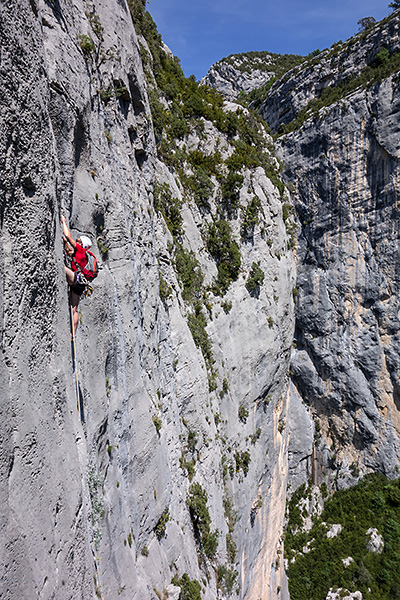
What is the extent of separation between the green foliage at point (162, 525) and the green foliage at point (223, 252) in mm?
7918

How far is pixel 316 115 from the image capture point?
21484 millimetres

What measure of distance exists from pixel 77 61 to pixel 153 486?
854 centimetres

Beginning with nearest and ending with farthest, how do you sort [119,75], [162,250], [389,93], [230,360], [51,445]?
[51,445] → [119,75] → [162,250] → [230,360] → [389,93]

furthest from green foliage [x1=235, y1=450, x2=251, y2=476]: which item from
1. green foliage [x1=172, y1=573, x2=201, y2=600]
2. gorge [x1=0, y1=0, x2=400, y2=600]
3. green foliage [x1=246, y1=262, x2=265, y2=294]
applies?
green foliage [x1=246, y1=262, x2=265, y2=294]

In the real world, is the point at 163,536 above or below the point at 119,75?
below

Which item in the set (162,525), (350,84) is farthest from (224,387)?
(350,84)

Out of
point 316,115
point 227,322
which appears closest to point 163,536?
point 227,322

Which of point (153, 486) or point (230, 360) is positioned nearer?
point (153, 486)

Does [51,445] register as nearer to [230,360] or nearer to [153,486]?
[153,486]

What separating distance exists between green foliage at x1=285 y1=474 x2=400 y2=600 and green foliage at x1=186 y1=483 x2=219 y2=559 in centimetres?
1229

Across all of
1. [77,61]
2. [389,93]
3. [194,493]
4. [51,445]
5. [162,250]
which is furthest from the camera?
[389,93]

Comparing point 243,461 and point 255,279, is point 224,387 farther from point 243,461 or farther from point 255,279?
point 255,279

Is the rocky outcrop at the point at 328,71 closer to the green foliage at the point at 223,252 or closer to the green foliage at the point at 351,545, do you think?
the green foliage at the point at 223,252

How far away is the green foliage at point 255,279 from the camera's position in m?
14.6
